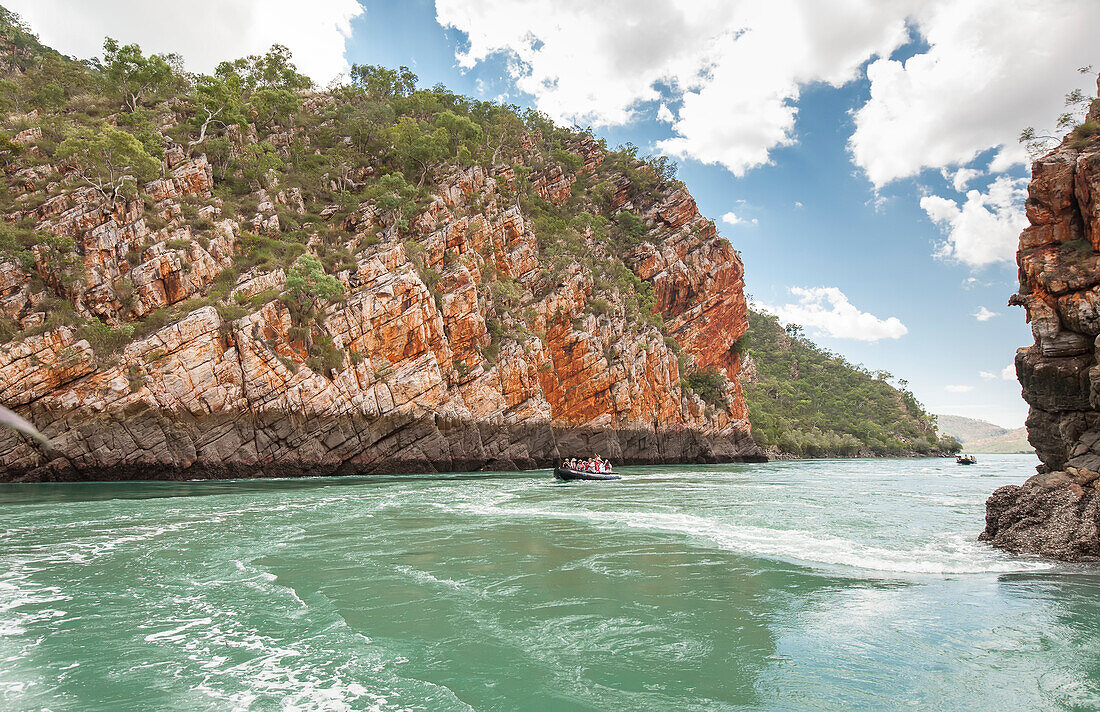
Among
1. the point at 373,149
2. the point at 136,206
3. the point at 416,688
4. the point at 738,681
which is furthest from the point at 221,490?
the point at 373,149

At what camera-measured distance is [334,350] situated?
1555 inches

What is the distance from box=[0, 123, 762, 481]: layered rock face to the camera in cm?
3089

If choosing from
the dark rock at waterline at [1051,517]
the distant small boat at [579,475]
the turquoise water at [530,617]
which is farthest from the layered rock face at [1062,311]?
the distant small boat at [579,475]

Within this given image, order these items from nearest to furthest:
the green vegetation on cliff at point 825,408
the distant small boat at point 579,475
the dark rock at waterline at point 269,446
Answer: the dark rock at waterline at point 269,446 → the distant small boat at point 579,475 → the green vegetation on cliff at point 825,408

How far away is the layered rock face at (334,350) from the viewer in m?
30.9

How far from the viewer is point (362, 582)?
11.0 m

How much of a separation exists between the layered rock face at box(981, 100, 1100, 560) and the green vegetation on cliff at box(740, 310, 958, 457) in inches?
2544

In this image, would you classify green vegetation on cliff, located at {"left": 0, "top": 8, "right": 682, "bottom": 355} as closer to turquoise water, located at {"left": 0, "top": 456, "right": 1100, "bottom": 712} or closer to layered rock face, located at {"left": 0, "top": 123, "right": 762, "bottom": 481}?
layered rock face, located at {"left": 0, "top": 123, "right": 762, "bottom": 481}

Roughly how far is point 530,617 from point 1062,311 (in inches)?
884

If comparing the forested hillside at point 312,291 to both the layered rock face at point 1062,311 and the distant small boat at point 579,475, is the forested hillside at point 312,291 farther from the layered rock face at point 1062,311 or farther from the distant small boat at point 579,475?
the layered rock face at point 1062,311

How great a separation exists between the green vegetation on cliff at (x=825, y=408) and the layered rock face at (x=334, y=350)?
3489 cm

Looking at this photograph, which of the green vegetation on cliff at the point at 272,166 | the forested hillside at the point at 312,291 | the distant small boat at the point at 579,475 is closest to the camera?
the forested hillside at the point at 312,291

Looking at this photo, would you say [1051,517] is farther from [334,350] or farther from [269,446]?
[334,350]

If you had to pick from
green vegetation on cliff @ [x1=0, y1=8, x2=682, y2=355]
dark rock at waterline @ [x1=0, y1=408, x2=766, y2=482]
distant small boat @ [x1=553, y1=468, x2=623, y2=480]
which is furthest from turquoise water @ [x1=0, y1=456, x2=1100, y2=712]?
green vegetation on cliff @ [x1=0, y1=8, x2=682, y2=355]
